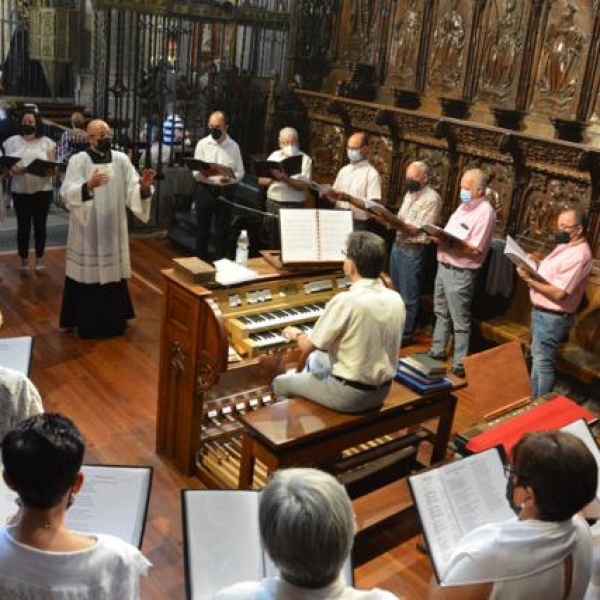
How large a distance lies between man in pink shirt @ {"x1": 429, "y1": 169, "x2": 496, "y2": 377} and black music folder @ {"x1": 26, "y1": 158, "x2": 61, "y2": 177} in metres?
3.34

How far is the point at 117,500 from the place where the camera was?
264cm

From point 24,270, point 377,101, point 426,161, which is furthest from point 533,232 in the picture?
point 24,270

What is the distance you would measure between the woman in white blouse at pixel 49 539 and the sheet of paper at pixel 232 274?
2.71m

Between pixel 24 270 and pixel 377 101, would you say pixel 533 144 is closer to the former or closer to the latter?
pixel 377 101

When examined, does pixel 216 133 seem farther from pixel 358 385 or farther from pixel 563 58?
pixel 358 385

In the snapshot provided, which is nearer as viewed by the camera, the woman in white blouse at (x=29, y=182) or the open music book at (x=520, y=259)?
the open music book at (x=520, y=259)

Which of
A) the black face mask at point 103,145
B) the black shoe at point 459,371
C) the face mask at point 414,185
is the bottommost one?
the black shoe at point 459,371

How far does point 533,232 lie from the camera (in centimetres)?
668

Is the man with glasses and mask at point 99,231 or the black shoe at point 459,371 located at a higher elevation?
the man with glasses and mask at point 99,231

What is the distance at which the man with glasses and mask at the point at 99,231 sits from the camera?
5902 millimetres

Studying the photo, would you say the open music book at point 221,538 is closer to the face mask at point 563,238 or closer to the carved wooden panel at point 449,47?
the face mask at point 563,238

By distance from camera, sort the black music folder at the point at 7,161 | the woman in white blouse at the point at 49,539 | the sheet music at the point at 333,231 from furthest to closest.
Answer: the black music folder at the point at 7,161
the sheet music at the point at 333,231
the woman in white blouse at the point at 49,539

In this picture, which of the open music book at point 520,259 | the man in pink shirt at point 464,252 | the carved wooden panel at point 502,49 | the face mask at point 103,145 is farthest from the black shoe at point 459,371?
the face mask at point 103,145

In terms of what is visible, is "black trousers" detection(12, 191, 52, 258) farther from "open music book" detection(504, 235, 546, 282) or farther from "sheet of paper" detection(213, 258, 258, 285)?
"open music book" detection(504, 235, 546, 282)
